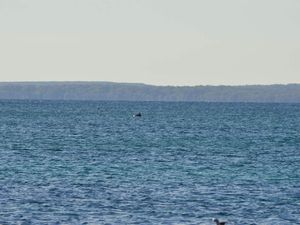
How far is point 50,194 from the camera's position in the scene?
5491cm

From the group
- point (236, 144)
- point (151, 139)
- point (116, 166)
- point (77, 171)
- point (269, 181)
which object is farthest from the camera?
point (151, 139)

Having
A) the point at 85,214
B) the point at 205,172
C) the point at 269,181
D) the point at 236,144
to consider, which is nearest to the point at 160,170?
the point at 205,172

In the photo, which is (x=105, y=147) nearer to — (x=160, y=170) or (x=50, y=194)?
(x=160, y=170)

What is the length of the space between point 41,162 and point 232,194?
77.9 feet

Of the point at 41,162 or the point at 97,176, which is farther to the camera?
the point at 41,162

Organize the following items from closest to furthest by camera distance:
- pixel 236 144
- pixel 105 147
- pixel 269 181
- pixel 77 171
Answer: pixel 269 181, pixel 77 171, pixel 105 147, pixel 236 144

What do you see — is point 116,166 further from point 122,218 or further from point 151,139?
point 151,139

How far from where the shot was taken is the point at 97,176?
6500 centimetres

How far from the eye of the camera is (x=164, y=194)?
183ft

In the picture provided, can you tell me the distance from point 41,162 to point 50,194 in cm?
2094

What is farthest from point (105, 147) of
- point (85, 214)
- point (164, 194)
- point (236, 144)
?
point (85, 214)

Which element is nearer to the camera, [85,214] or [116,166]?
[85,214]

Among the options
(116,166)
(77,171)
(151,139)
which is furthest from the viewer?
(151,139)

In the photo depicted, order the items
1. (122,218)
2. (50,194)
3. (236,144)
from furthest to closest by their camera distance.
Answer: (236,144) < (50,194) < (122,218)
